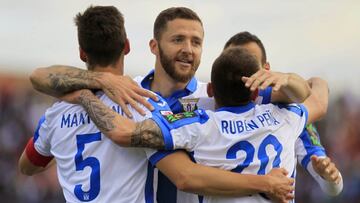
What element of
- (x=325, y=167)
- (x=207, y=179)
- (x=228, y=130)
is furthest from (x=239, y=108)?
(x=325, y=167)

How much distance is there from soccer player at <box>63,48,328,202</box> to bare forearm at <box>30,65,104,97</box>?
0.28 meters

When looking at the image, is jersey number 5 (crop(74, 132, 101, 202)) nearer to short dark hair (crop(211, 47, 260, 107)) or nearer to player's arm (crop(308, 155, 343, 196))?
short dark hair (crop(211, 47, 260, 107))

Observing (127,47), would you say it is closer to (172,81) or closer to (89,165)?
(172,81)

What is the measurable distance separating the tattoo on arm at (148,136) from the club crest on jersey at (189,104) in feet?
2.52

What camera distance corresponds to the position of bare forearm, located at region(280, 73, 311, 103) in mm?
4285

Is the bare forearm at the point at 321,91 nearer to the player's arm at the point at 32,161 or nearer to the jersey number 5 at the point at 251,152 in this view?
the jersey number 5 at the point at 251,152

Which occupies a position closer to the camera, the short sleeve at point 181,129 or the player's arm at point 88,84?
the short sleeve at point 181,129

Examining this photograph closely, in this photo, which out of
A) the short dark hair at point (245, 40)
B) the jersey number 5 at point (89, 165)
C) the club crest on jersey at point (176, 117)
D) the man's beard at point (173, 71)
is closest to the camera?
the club crest on jersey at point (176, 117)

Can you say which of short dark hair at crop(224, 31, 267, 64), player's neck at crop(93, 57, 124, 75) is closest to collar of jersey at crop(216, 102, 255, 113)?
player's neck at crop(93, 57, 124, 75)

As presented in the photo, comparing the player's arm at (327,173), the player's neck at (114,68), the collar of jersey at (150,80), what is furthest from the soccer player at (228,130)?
the collar of jersey at (150,80)

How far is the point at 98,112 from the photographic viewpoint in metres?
4.36

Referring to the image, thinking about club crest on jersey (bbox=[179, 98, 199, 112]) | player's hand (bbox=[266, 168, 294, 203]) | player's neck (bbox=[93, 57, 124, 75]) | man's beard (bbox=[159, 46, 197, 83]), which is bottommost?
player's hand (bbox=[266, 168, 294, 203])

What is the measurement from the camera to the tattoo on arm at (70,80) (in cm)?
456

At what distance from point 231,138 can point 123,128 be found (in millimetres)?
633
